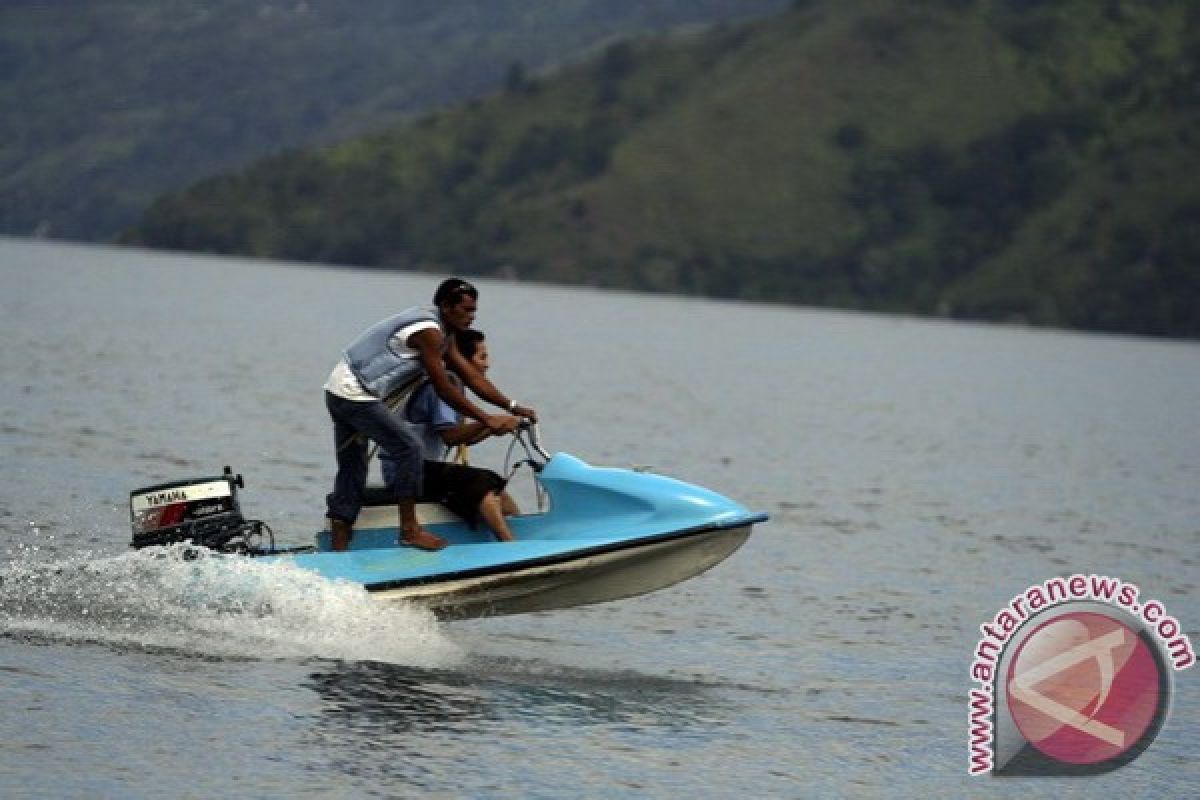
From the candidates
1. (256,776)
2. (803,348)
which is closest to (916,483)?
(256,776)

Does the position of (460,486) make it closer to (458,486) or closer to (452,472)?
(458,486)

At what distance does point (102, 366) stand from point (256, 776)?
41554mm

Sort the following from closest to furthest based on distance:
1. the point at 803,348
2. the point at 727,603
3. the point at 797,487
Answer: the point at 727,603 < the point at 797,487 < the point at 803,348

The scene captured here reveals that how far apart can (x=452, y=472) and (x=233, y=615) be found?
81.1 inches

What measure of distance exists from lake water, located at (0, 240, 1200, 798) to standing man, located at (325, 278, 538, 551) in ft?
3.42

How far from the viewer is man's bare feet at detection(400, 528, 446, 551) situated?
1683 centimetres

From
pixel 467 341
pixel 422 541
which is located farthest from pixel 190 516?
pixel 467 341

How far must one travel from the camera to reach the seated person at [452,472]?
55.7 ft

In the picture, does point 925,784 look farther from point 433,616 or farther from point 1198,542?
point 1198,542

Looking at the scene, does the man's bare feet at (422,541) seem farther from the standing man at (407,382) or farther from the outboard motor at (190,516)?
the outboard motor at (190,516)

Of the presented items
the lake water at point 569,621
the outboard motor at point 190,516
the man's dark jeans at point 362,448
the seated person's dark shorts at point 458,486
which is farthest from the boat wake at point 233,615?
the seated person's dark shorts at point 458,486

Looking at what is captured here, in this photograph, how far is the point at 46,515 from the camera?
953 inches

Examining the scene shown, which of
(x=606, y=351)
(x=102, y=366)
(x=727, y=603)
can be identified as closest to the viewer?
(x=727, y=603)

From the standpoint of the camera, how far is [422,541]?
16.8m
